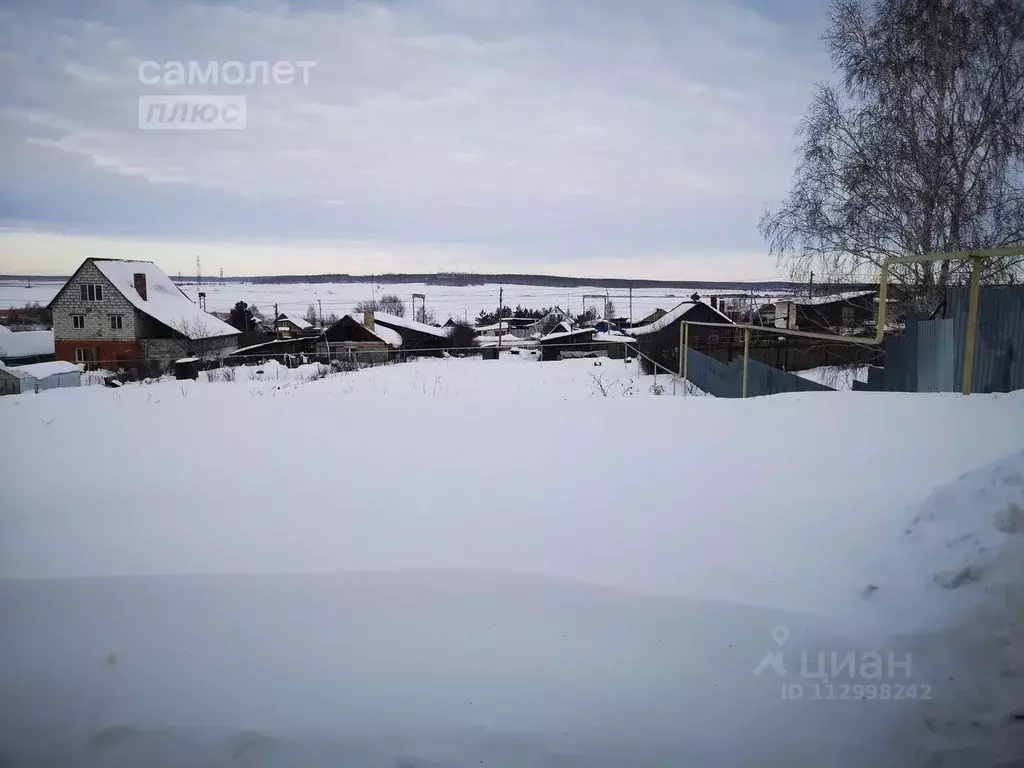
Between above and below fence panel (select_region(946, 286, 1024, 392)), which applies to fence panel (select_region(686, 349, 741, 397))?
below

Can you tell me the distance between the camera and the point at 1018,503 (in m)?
2.07

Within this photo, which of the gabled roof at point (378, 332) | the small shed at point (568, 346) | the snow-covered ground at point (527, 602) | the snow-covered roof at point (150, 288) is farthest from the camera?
the gabled roof at point (378, 332)

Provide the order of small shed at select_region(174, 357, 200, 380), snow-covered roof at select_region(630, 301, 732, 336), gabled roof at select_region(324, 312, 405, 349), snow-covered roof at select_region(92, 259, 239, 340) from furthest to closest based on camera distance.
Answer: gabled roof at select_region(324, 312, 405, 349), snow-covered roof at select_region(630, 301, 732, 336), small shed at select_region(174, 357, 200, 380), snow-covered roof at select_region(92, 259, 239, 340)

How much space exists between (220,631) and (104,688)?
0.33m

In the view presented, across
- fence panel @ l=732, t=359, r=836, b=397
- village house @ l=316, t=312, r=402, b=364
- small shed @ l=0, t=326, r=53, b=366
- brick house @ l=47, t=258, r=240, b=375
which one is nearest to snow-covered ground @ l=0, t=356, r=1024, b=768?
brick house @ l=47, t=258, r=240, b=375

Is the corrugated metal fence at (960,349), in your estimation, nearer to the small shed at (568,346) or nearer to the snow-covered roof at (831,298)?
the snow-covered roof at (831,298)

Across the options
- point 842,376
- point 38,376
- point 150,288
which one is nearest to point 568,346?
point 842,376

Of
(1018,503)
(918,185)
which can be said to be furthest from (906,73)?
(1018,503)


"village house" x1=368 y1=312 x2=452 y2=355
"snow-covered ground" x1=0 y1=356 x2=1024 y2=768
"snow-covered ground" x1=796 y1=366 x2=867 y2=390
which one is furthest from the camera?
"village house" x1=368 y1=312 x2=452 y2=355

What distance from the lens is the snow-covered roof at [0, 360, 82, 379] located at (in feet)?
28.0

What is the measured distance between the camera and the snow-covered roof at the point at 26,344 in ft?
18.4

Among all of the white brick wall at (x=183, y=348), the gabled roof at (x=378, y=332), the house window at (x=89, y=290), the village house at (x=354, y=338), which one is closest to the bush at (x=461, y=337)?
the gabled roof at (x=378, y=332)

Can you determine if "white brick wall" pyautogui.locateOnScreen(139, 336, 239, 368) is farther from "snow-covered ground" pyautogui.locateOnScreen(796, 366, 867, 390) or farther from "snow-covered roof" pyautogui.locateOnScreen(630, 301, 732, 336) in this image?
"snow-covered roof" pyautogui.locateOnScreen(630, 301, 732, 336)

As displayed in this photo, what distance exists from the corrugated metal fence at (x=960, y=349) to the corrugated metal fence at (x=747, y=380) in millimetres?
824
